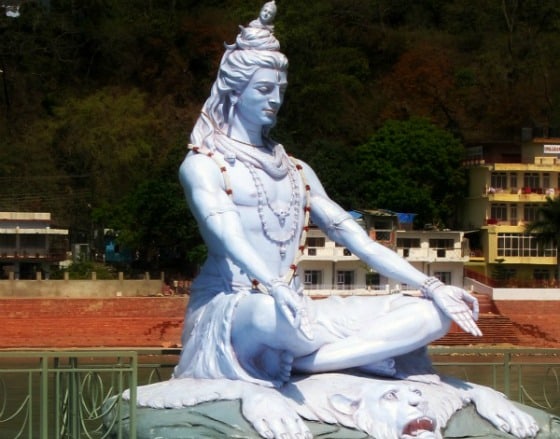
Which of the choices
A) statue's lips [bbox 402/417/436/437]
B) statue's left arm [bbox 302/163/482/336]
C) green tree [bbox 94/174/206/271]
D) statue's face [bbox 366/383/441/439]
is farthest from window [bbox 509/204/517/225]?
statue's lips [bbox 402/417/436/437]

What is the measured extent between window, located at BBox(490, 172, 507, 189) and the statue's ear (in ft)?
133

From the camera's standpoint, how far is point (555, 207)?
154 ft

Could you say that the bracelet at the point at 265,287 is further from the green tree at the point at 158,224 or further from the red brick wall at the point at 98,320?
the red brick wall at the point at 98,320

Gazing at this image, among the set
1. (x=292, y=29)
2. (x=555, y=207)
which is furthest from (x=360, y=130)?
(x=555, y=207)

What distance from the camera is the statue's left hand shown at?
10430 millimetres

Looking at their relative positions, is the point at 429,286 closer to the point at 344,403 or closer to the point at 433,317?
the point at 433,317

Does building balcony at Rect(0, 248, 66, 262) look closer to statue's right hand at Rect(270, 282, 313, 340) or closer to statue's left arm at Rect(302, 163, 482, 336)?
statue's left arm at Rect(302, 163, 482, 336)

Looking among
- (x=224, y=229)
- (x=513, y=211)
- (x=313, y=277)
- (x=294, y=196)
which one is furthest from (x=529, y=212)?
(x=224, y=229)

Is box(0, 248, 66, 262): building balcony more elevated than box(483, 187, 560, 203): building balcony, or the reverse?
box(483, 187, 560, 203): building balcony

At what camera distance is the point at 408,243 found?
4734cm

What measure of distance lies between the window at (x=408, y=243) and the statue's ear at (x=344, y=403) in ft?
120

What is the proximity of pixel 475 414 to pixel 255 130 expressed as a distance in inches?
93.8

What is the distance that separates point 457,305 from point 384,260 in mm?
839

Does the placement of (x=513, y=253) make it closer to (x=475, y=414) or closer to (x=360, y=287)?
(x=360, y=287)
